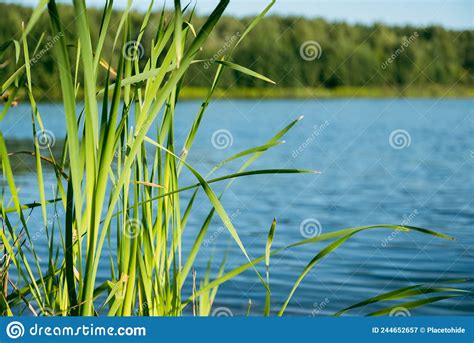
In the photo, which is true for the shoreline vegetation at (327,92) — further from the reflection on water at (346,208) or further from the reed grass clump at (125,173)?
the reed grass clump at (125,173)

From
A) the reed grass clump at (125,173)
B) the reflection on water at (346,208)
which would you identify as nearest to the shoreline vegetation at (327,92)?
the reflection on water at (346,208)

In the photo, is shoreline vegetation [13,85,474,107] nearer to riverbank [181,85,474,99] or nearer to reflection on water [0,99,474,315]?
riverbank [181,85,474,99]

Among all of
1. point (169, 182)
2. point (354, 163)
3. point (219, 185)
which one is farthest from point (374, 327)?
point (354, 163)

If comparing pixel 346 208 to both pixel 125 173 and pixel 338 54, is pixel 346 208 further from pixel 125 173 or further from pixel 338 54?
pixel 338 54

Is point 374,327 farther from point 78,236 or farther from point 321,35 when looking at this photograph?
point 321,35

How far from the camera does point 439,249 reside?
22.8 ft

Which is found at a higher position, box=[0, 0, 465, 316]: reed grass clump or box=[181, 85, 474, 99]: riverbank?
box=[181, 85, 474, 99]: riverbank

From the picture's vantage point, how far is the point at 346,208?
381 inches

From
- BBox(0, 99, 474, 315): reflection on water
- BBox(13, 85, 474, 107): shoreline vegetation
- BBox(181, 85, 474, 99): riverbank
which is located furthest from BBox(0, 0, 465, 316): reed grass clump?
BBox(181, 85, 474, 99): riverbank

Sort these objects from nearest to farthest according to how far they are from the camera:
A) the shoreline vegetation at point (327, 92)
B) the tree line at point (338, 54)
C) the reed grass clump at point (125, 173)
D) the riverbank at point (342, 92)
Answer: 1. the reed grass clump at point (125, 173)
2. the tree line at point (338, 54)
3. the shoreline vegetation at point (327, 92)
4. the riverbank at point (342, 92)

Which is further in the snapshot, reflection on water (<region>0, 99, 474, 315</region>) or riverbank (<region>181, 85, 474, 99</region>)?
riverbank (<region>181, 85, 474, 99</region>)

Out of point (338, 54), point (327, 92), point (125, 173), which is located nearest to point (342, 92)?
point (327, 92)

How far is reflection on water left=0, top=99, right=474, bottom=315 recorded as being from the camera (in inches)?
214

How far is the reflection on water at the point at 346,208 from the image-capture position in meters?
5.43
